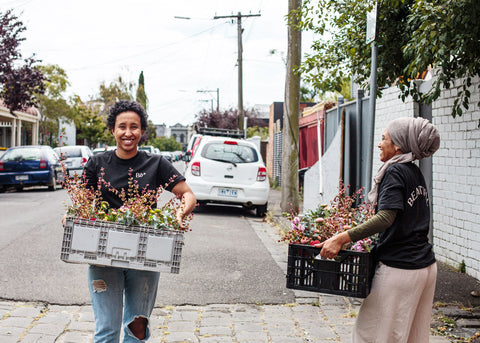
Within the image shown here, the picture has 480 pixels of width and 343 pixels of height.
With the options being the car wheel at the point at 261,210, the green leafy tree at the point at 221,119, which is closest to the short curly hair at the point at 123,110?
the car wheel at the point at 261,210

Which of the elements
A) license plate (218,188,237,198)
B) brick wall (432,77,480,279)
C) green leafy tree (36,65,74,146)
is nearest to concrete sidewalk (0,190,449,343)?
brick wall (432,77,480,279)

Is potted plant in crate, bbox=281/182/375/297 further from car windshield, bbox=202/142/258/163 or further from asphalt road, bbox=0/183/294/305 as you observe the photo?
car windshield, bbox=202/142/258/163

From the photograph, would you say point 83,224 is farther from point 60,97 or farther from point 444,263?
point 60,97

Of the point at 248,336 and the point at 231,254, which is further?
the point at 231,254

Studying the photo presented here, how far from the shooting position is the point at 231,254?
8125 mm

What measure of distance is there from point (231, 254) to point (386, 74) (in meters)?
3.20

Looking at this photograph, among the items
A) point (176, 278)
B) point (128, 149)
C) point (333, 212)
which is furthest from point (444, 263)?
point (128, 149)

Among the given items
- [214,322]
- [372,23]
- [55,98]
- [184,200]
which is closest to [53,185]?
[214,322]

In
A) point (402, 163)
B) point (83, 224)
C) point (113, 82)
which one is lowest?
point (83, 224)

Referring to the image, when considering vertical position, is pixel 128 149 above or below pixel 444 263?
above

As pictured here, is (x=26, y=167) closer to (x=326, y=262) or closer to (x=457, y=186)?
(x=457, y=186)

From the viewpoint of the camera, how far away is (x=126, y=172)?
11.6 ft

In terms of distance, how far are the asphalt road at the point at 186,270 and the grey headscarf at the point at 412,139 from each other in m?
1.99

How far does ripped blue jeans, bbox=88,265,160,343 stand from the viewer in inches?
131
